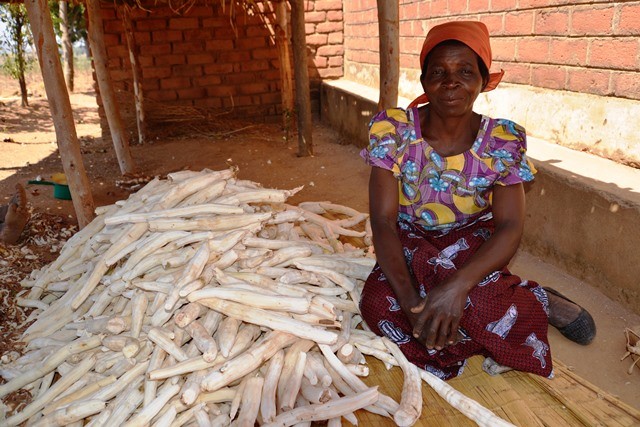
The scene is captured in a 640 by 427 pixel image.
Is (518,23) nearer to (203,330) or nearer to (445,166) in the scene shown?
(445,166)

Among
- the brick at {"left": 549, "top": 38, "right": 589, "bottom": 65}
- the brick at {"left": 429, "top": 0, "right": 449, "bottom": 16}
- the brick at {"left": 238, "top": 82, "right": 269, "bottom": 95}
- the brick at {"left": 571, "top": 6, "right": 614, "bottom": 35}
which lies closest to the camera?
the brick at {"left": 571, "top": 6, "right": 614, "bottom": 35}

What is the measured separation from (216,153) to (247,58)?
1.95m

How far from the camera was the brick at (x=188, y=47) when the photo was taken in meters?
7.41

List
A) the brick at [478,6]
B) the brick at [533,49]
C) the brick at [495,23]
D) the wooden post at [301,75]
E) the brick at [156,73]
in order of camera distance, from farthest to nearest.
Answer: the brick at [156,73]
the wooden post at [301,75]
the brick at [478,6]
the brick at [495,23]
the brick at [533,49]

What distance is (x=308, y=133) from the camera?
6320 mm

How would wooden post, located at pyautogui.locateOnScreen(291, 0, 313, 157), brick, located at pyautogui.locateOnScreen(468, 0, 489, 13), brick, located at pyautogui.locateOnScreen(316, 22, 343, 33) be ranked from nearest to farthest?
brick, located at pyautogui.locateOnScreen(468, 0, 489, 13) < wooden post, located at pyautogui.locateOnScreen(291, 0, 313, 157) < brick, located at pyautogui.locateOnScreen(316, 22, 343, 33)

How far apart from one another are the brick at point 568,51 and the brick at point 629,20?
0.32 m

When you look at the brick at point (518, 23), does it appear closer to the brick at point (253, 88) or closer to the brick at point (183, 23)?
the brick at point (253, 88)

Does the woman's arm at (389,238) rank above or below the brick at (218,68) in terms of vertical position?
below

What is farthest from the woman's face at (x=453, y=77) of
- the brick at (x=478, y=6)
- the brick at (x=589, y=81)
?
the brick at (x=478, y=6)

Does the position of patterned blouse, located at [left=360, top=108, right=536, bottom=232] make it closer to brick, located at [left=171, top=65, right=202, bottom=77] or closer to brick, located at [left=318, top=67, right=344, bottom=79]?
brick, located at [left=171, top=65, right=202, bottom=77]

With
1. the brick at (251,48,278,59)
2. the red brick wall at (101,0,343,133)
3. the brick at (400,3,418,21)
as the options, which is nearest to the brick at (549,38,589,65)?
the brick at (400,3,418,21)

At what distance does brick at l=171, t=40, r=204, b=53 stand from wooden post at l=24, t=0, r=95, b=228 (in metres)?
4.08

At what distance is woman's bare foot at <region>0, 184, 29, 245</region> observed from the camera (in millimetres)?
3578
